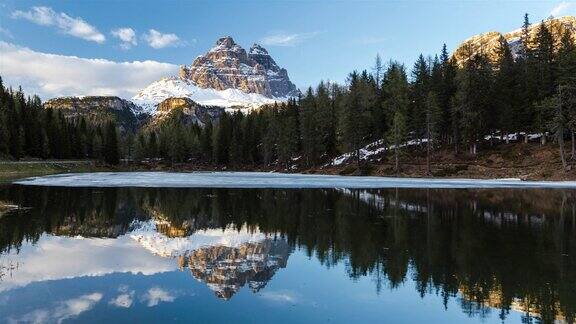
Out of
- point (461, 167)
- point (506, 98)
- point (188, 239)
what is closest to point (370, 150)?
point (506, 98)

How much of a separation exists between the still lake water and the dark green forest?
1971 inches

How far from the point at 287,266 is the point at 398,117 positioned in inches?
2784

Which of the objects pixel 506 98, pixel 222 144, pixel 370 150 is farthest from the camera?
pixel 222 144

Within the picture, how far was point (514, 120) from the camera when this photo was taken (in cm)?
8050

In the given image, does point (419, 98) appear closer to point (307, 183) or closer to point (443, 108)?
point (443, 108)

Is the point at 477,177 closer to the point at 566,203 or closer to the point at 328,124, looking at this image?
the point at 566,203

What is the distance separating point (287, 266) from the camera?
15.1m

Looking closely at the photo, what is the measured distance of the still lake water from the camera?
10470mm

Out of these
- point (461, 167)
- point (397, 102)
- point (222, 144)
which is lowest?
point (461, 167)

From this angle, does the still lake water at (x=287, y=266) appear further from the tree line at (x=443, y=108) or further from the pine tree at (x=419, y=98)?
the pine tree at (x=419, y=98)

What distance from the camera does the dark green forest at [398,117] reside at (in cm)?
7778

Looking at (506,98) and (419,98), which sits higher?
(419,98)

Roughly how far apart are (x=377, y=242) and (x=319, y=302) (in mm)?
7955

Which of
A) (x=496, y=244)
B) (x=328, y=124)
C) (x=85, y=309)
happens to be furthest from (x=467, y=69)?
(x=85, y=309)
